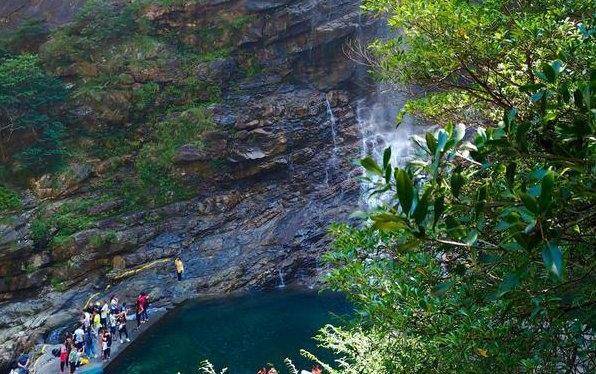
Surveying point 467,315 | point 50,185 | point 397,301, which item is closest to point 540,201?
point 467,315

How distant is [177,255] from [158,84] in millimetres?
10458

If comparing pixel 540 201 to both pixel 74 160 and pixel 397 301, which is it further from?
pixel 74 160

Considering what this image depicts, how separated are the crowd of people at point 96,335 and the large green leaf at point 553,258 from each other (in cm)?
1431

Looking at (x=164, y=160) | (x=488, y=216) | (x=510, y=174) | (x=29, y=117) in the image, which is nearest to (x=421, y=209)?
(x=510, y=174)

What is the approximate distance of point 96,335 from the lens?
15969 mm

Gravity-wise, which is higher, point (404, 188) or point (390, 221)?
point (404, 188)

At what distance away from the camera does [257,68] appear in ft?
90.8

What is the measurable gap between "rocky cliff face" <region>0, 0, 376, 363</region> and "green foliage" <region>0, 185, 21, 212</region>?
19.7 inches

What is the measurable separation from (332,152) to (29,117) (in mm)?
15148

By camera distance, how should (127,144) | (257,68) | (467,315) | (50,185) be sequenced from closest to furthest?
1. (467,315)
2. (50,185)
3. (127,144)
4. (257,68)

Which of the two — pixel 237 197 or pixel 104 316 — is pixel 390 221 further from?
pixel 237 197

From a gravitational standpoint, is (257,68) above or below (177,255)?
above

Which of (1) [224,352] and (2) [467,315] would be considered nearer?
(2) [467,315]

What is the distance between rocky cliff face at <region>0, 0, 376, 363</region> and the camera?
20125 mm
